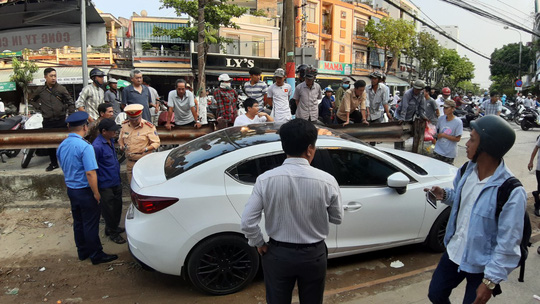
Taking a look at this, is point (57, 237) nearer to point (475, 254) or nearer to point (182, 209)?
point (182, 209)

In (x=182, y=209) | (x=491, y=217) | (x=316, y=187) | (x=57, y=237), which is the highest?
(x=316, y=187)

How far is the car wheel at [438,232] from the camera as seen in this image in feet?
13.1

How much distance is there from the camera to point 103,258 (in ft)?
13.4

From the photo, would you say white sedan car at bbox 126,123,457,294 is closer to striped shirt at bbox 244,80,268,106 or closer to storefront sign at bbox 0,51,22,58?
striped shirt at bbox 244,80,268,106

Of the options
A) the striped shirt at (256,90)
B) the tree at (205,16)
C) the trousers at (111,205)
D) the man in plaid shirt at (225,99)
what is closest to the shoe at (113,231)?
the trousers at (111,205)

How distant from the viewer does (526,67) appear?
52531mm

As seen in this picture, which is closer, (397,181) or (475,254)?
(475,254)

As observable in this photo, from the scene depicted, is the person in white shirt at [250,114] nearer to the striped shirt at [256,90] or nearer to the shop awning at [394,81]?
the striped shirt at [256,90]

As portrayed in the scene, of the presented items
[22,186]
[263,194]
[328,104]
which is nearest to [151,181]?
[263,194]

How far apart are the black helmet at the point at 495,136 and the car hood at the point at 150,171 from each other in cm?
257

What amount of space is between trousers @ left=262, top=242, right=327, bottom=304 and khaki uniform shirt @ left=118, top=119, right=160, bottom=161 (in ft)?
10.3

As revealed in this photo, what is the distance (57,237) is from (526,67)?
209 ft

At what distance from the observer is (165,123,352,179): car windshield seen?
3.53 meters

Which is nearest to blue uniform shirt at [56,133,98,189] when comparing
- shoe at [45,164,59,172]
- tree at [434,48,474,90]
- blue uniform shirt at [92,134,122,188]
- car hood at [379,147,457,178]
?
blue uniform shirt at [92,134,122,188]
